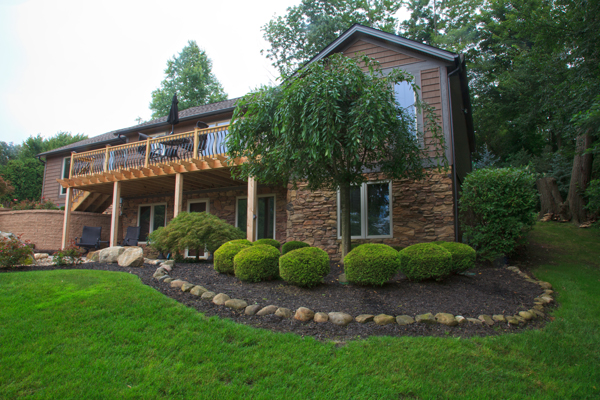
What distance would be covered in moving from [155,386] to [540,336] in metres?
3.54

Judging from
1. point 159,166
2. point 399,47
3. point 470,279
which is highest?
point 399,47

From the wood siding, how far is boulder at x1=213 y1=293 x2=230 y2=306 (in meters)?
6.54

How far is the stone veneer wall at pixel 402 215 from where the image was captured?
7.08 metres

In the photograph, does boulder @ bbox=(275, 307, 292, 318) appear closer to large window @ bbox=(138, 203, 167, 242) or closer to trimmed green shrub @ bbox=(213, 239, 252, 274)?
trimmed green shrub @ bbox=(213, 239, 252, 274)

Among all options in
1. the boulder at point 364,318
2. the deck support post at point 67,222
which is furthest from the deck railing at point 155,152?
the boulder at point 364,318

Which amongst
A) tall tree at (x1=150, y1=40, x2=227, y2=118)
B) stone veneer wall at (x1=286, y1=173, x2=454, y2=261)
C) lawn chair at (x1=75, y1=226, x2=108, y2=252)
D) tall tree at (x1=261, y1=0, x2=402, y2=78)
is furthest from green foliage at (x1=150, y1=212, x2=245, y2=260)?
tall tree at (x1=150, y1=40, x2=227, y2=118)

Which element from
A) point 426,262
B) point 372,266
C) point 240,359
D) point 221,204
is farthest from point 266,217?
point 240,359

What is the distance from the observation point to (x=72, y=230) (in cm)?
1208

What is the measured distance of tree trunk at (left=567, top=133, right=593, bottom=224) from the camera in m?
10.1

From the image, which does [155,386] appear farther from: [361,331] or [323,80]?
[323,80]

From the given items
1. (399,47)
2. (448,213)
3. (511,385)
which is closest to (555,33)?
(399,47)

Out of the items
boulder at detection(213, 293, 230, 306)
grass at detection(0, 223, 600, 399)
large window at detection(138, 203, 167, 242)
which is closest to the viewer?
grass at detection(0, 223, 600, 399)

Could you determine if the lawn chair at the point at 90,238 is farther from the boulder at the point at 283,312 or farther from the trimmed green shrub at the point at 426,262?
the trimmed green shrub at the point at 426,262

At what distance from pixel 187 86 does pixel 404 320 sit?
85.4 ft
